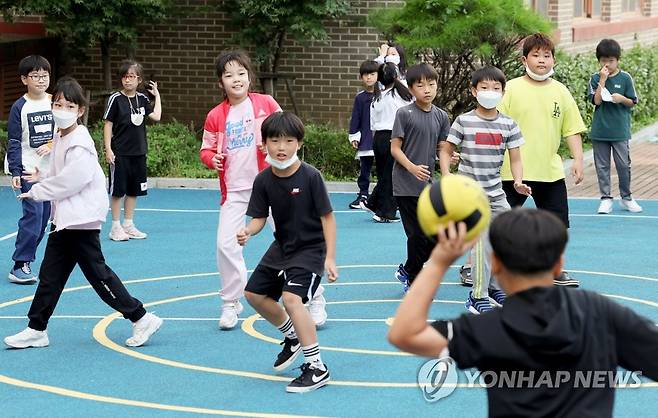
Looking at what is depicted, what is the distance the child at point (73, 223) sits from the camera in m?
8.08

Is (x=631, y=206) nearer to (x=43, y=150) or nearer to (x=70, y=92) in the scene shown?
(x=43, y=150)

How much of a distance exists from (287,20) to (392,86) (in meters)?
5.05

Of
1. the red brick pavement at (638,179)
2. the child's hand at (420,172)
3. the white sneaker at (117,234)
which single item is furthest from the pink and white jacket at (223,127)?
the red brick pavement at (638,179)

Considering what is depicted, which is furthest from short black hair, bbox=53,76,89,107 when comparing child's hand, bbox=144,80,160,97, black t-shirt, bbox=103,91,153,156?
black t-shirt, bbox=103,91,153,156

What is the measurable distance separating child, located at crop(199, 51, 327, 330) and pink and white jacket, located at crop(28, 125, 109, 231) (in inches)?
36.1

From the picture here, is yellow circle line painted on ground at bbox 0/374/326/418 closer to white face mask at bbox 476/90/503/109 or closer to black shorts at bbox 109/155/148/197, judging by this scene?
white face mask at bbox 476/90/503/109

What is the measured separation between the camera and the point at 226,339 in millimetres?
8562

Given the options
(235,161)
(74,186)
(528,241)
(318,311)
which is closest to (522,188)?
(318,311)

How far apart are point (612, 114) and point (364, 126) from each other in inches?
110

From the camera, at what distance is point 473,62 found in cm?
1733

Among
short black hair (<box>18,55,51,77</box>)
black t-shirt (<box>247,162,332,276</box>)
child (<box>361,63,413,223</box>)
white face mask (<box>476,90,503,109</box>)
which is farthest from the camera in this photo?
child (<box>361,63,413,223</box>)

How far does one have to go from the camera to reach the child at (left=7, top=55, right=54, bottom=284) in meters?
10.2

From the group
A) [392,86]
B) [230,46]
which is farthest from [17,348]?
[230,46]

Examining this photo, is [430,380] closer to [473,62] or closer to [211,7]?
[473,62]
